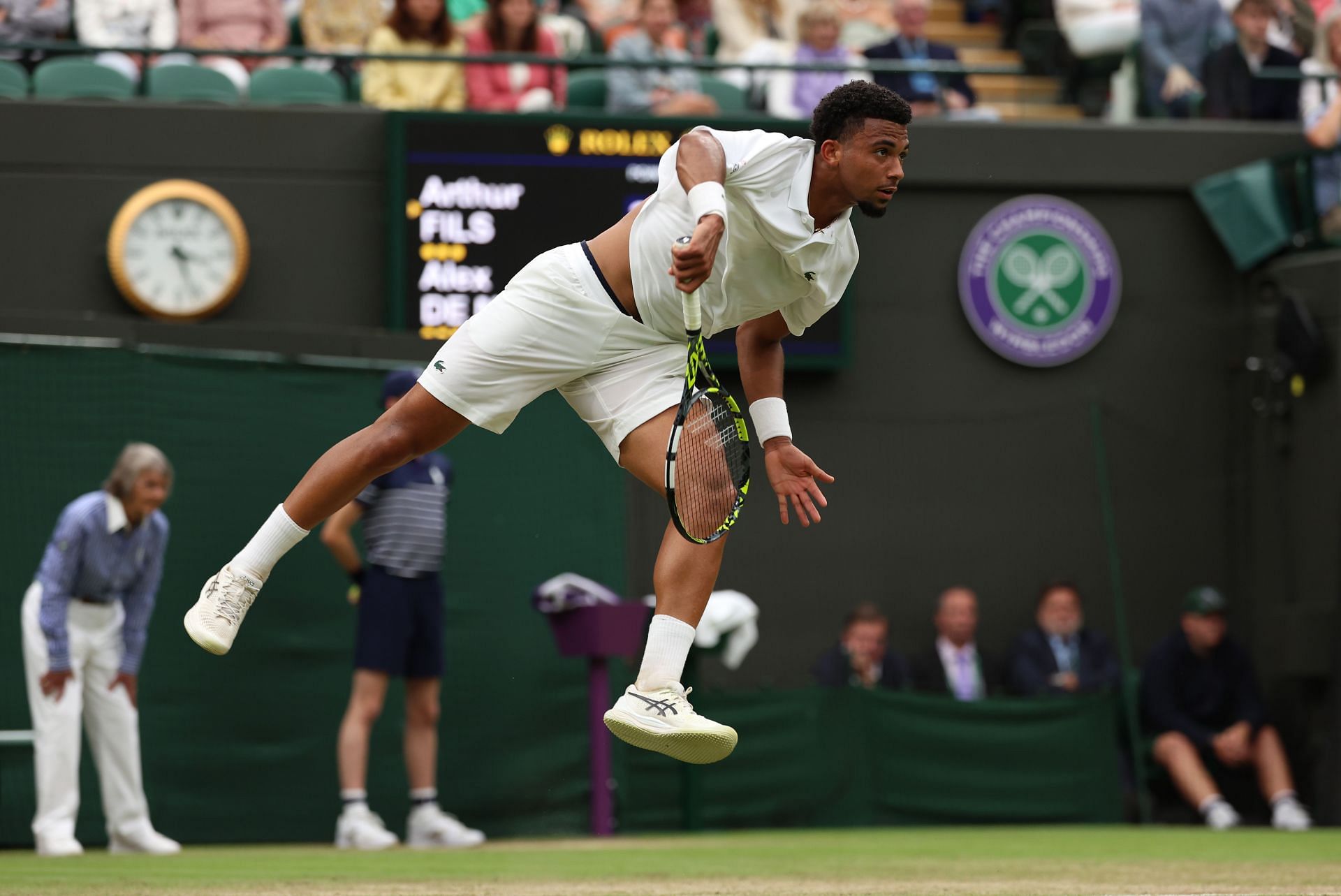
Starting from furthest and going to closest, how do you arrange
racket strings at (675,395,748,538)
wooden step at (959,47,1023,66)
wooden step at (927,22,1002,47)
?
1. wooden step at (927,22,1002,47)
2. wooden step at (959,47,1023,66)
3. racket strings at (675,395,748,538)

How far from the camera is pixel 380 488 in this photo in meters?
9.33

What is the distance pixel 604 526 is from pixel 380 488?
1870 millimetres

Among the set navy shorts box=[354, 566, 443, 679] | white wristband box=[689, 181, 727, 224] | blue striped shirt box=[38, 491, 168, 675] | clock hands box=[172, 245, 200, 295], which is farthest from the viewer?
clock hands box=[172, 245, 200, 295]

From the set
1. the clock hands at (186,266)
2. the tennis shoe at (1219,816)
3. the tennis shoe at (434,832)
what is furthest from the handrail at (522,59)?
the tennis shoe at (1219,816)

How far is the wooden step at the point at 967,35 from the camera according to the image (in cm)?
1536

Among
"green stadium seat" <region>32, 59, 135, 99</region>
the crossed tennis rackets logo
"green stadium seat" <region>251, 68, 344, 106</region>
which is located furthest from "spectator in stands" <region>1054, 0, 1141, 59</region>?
"green stadium seat" <region>32, 59, 135, 99</region>

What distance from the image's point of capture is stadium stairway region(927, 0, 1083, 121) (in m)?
14.0

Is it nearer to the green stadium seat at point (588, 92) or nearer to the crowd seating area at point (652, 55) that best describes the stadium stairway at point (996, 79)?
the crowd seating area at point (652, 55)

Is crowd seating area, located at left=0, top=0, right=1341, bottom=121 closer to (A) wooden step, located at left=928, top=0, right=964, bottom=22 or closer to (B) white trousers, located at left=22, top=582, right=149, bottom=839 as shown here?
(A) wooden step, located at left=928, top=0, right=964, bottom=22

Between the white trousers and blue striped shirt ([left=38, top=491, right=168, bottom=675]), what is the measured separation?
0.08 meters

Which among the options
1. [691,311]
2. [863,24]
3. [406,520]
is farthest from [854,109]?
[863,24]

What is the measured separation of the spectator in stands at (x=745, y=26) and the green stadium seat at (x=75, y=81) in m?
3.96

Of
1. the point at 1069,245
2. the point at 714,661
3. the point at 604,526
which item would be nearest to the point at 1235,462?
the point at 1069,245

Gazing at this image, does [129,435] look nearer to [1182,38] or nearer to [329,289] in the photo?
[329,289]
